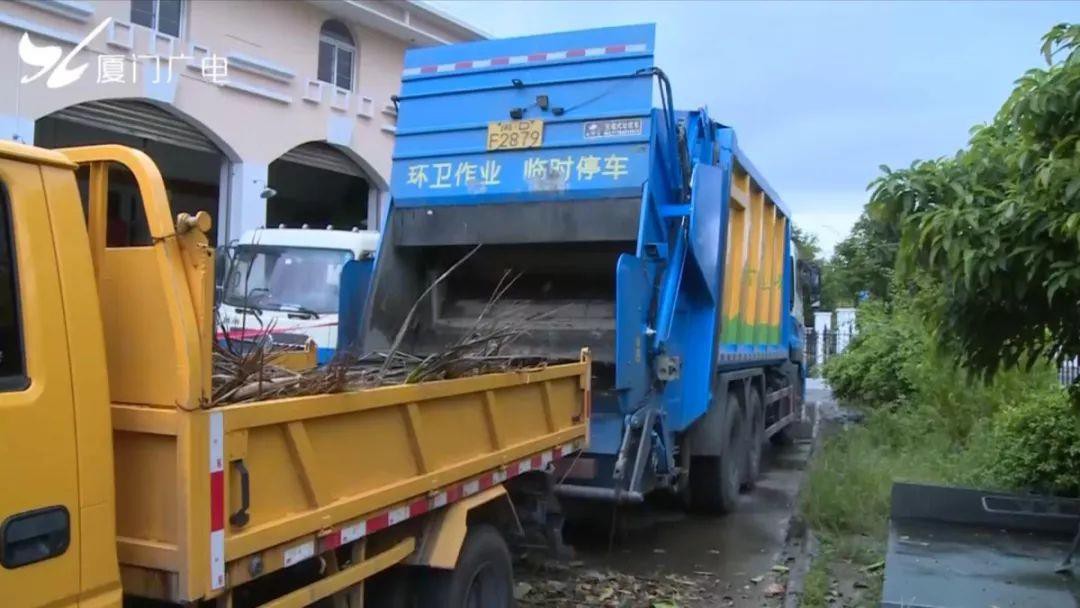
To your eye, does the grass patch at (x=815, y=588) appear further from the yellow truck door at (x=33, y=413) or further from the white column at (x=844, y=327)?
the white column at (x=844, y=327)

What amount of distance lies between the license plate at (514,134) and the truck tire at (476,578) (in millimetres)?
2959

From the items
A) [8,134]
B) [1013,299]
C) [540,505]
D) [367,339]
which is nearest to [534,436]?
[540,505]

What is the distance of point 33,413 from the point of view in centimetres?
211

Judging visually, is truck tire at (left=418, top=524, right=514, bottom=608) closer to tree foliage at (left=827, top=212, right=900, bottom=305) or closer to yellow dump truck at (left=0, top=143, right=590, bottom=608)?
yellow dump truck at (left=0, top=143, right=590, bottom=608)

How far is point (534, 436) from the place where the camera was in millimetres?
4434

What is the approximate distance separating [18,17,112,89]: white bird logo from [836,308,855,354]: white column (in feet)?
49.0

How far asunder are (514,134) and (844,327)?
17.1m

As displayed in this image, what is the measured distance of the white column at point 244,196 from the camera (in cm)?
1310

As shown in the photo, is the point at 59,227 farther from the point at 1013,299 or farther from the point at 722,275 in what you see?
the point at 722,275

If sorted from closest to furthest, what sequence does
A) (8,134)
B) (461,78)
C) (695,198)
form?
1. (695,198)
2. (461,78)
3. (8,134)

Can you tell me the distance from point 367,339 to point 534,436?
2.00m

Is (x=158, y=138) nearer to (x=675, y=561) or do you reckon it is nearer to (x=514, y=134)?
(x=514, y=134)

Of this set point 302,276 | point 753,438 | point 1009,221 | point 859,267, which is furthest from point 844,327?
point 1009,221

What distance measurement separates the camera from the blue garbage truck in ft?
18.9
